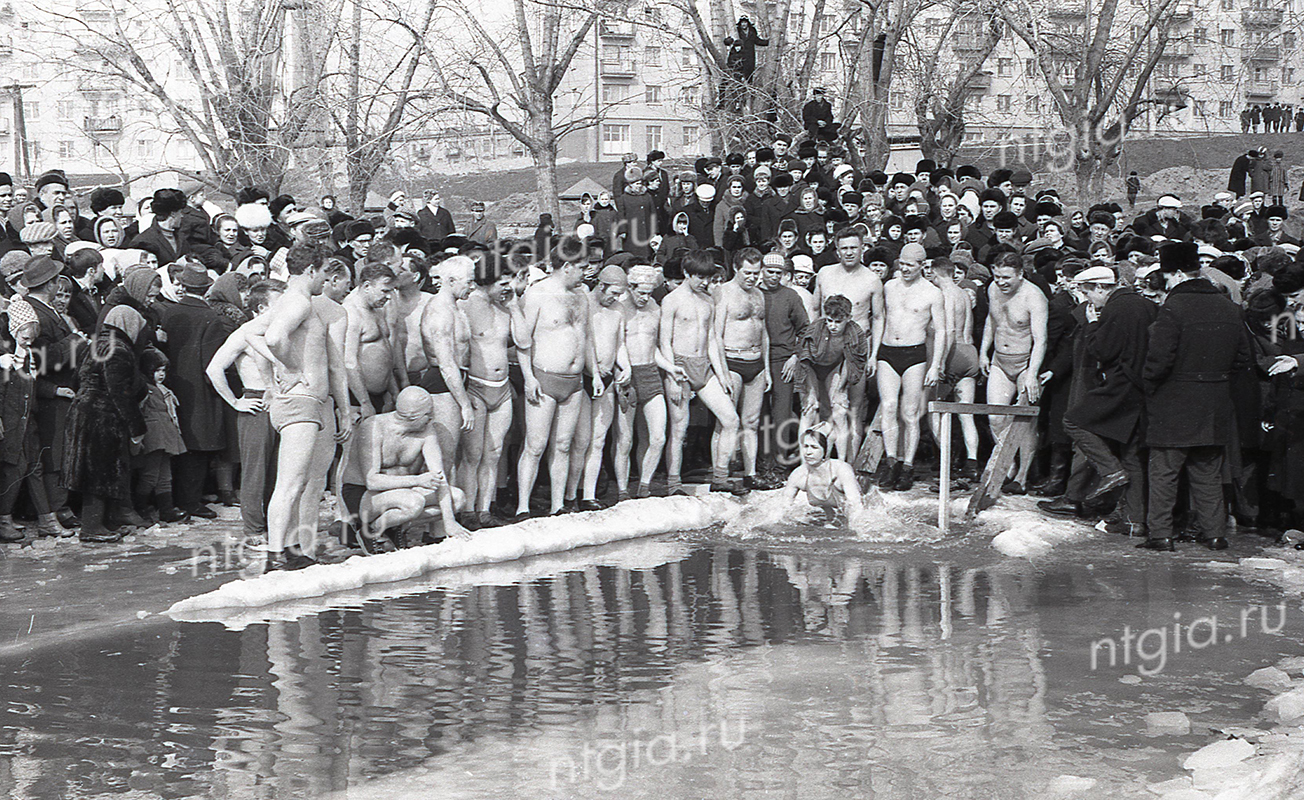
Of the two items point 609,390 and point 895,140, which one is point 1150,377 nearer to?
point 609,390

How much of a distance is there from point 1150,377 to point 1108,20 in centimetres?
1434

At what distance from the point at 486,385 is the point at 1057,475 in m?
4.55

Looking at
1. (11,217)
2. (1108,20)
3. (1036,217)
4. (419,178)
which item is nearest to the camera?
(11,217)

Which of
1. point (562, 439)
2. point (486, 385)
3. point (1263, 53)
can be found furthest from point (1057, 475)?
point (1263, 53)

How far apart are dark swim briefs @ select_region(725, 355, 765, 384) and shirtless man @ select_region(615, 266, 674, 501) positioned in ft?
2.33

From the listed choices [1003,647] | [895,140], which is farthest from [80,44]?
[1003,647]

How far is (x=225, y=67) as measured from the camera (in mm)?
24047

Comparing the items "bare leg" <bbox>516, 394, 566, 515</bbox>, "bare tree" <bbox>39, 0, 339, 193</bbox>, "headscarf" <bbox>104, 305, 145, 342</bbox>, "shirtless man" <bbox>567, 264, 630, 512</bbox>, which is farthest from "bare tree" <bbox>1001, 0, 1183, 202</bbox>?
"headscarf" <bbox>104, 305, 145, 342</bbox>

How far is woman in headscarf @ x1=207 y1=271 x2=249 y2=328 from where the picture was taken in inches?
423

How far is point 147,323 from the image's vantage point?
10.3 meters

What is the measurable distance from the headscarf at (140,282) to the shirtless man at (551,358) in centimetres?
255

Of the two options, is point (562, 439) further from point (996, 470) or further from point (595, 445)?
point (996, 470)

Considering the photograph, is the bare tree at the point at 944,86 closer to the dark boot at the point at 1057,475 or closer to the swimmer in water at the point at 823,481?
the dark boot at the point at 1057,475

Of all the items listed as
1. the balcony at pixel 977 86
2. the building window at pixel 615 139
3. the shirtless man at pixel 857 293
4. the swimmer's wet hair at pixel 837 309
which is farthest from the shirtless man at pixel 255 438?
the building window at pixel 615 139
